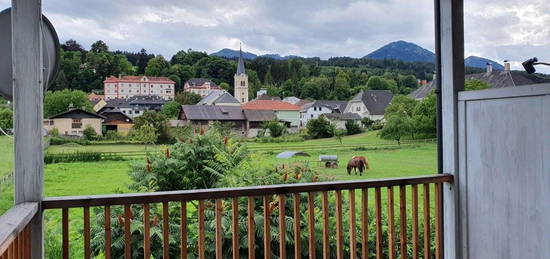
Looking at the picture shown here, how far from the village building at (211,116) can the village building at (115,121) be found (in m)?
0.33

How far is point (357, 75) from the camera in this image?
3.08 meters

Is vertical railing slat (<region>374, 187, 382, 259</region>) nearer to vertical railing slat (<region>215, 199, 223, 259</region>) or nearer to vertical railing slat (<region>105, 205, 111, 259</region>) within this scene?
vertical railing slat (<region>215, 199, 223, 259</region>)

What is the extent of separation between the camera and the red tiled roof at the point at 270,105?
2778mm

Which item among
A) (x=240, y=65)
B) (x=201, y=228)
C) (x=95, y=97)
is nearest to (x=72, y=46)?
(x=95, y=97)

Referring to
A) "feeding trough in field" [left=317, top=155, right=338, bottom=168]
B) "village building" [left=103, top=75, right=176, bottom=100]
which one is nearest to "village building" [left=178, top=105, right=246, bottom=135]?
"village building" [left=103, top=75, right=176, bottom=100]

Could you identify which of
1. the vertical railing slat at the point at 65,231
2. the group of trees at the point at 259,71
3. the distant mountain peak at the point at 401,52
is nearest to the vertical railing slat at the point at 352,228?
the group of trees at the point at 259,71

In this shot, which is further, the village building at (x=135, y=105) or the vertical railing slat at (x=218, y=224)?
the village building at (x=135, y=105)

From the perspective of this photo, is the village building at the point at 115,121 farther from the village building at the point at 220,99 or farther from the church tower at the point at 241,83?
the church tower at the point at 241,83

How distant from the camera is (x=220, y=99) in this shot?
2725 mm

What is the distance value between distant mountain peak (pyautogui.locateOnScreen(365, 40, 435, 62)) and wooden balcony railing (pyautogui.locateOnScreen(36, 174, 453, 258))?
0.93 meters

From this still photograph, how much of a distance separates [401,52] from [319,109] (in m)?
0.82

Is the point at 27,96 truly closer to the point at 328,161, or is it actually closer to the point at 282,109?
the point at 282,109

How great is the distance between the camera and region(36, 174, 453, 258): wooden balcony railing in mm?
2070

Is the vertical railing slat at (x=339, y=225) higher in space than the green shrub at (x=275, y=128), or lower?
lower
